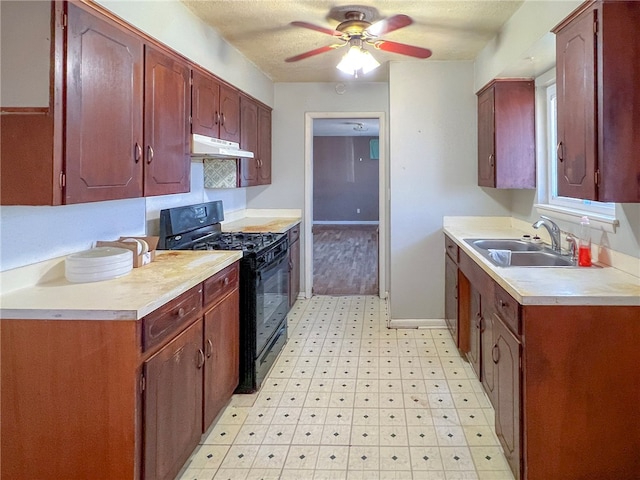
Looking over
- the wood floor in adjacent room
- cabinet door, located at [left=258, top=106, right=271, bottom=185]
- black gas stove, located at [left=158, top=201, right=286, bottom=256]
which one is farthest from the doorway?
black gas stove, located at [left=158, top=201, right=286, bottom=256]

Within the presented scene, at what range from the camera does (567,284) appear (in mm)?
1942

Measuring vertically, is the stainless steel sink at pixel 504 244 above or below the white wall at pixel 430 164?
below

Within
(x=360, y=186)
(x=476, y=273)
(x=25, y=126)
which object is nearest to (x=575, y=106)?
(x=476, y=273)

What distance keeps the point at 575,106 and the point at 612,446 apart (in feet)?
4.73

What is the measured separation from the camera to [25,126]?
5.34ft

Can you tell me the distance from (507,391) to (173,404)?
4.76 ft

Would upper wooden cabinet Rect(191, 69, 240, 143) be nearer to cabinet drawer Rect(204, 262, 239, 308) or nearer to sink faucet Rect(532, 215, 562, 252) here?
cabinet drawer Rect(204, 262, 239, 308)

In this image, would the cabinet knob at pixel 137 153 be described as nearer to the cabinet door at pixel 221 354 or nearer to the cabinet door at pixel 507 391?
the cabinet door at pixel 221 354

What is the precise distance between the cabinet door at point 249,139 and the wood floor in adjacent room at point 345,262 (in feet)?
5.95

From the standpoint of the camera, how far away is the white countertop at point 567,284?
5.79 ft

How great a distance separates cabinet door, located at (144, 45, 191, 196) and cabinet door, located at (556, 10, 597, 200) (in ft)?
6.63

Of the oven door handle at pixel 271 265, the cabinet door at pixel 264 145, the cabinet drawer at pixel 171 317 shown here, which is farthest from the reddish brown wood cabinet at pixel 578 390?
the cabinet door at pixel 264 145

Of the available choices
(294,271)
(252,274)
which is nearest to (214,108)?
(252,274)

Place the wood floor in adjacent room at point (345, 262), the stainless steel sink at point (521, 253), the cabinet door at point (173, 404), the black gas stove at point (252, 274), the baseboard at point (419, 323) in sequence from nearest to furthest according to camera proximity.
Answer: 1. the cabinet door at point (173, 404)
2. the stainless steel sink at point (521, 253)
3. the black gas stove at point (252, 274)
4. the baseboard at point (419, 323)
5. the wood floor in adjacent room at point (345, 262)
